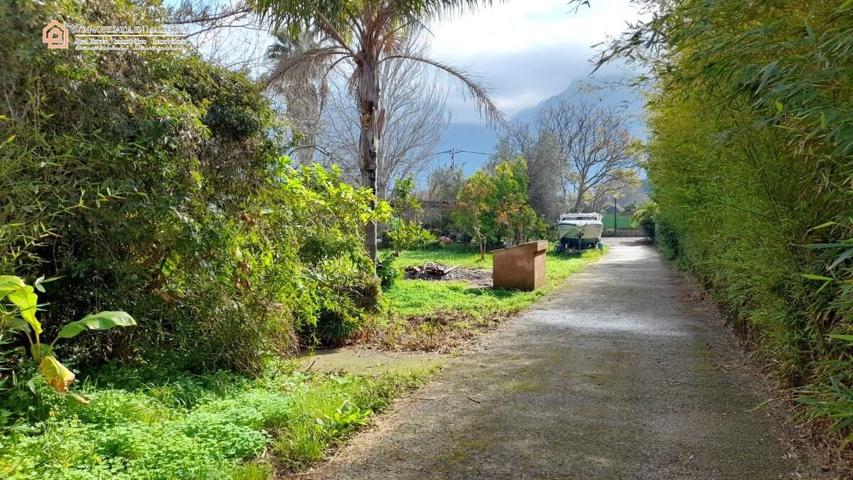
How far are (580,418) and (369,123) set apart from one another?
589 cm

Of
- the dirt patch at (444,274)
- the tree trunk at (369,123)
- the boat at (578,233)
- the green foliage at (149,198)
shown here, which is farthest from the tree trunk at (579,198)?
the green foliage at (149,198)

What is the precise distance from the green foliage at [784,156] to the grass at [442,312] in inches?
123

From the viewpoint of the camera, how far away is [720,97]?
3229 millimetres

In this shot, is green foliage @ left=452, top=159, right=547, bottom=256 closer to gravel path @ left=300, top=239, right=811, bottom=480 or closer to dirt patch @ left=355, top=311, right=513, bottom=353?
dirt patch @ left=355, top=311, right=513, bottom=353

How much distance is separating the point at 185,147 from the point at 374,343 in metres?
3.20

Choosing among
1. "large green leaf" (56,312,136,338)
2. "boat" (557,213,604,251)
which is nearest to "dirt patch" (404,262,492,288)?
"boat" (557,213,604,251)

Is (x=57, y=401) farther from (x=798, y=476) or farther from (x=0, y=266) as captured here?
(x=798, y=476)

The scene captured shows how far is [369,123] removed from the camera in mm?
8086

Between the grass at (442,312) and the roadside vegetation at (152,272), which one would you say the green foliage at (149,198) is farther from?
the grass at (442,312)

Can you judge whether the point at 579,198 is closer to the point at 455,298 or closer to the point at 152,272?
the point at 455,298

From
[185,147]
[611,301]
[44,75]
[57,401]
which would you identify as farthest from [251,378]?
[611,301]

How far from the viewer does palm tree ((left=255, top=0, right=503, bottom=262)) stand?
6.57 m

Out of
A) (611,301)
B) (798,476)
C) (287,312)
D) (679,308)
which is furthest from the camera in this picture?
(611,301)

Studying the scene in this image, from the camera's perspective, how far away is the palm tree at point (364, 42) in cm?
657
